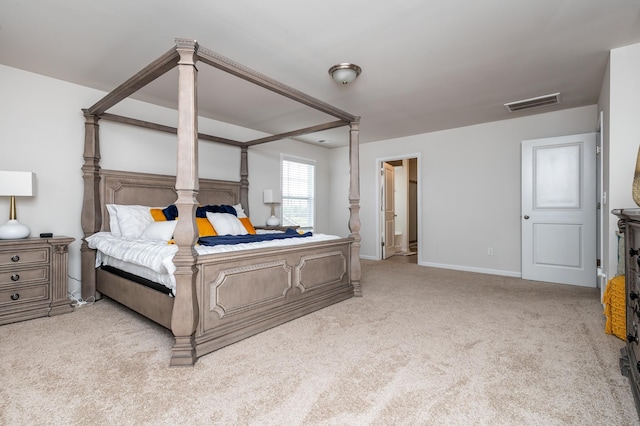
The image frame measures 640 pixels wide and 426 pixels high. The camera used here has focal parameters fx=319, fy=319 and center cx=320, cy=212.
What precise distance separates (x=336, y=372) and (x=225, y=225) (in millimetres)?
2226

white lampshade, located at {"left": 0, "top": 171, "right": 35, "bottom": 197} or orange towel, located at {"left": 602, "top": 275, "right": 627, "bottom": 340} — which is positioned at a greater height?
white lampshade, located at {"left": 0, "top": 171, "right": 35, "bottom": 197}

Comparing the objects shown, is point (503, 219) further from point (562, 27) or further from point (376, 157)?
point (562, 27)

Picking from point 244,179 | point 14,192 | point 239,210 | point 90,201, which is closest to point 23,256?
point 14,192

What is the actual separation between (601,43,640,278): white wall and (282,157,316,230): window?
14.6 feet

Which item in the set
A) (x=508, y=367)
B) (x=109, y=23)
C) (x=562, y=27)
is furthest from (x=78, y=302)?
(x=562, y=27)

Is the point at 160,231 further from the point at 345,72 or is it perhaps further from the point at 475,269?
the point at 475,269

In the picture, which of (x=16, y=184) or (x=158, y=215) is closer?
(x=16, y=184)

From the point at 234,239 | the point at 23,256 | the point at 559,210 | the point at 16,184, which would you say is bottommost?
the point at 23,256

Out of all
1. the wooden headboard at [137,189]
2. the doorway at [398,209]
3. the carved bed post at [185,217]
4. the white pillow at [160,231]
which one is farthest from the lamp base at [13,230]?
the doorway at [398,209]

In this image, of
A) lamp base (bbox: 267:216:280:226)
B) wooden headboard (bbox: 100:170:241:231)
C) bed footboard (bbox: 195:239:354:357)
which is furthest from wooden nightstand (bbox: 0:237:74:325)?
lamp base (bbox: 267:216:280:226)

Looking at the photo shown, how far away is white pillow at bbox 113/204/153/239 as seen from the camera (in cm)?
345

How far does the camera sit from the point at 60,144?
3.40 metres

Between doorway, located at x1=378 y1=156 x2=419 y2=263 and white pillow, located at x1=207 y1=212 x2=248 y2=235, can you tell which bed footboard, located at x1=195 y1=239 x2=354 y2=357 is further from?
doorway, located at x1=378 y1=156 x2=419 y2=263

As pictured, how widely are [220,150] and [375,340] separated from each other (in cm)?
370
